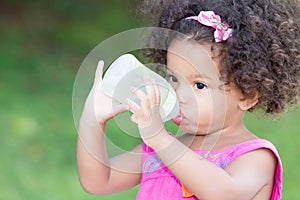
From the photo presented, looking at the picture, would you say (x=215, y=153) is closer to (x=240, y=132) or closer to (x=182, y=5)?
(x=240, y=132)

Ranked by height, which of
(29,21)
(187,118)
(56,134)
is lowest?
(29,21)

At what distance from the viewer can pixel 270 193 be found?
65.7 inches

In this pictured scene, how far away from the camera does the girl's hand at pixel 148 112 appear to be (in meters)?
1.46

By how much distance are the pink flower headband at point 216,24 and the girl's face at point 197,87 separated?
0.11 feet

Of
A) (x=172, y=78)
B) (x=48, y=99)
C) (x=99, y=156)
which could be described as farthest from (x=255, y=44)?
(x=48, y=99)

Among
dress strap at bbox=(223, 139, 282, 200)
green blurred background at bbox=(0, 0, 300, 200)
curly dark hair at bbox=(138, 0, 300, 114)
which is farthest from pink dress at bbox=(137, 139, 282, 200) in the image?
green blurred background at bbox=(0, 0, 300, 200)

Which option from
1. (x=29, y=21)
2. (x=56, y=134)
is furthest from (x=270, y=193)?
(x=29, y=21)

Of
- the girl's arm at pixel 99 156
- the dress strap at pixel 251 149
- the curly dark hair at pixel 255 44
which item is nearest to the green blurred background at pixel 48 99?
the curly dark hair at pixel 255 44

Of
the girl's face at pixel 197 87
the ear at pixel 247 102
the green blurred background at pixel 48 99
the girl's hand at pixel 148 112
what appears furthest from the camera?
the green blurred background at pixel 48 99

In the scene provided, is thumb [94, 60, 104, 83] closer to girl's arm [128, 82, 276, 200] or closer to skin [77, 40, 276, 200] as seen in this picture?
skin [77, 40, 276, 200]

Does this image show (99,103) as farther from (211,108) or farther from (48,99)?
(48,99)

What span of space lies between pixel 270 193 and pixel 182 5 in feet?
1.48

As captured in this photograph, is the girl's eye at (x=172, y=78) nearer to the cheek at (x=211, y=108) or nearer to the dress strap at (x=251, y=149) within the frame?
the cheek at (x=211, y=108)

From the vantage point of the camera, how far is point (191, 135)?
167 centimetres
